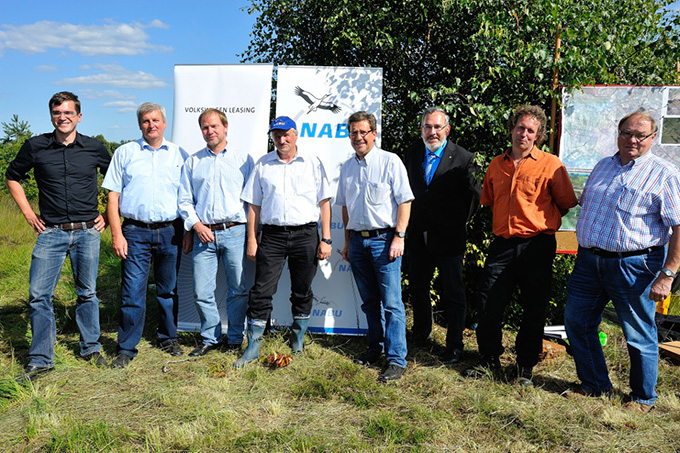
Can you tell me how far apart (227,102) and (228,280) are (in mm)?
1811

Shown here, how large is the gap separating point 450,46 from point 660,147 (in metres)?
2.26

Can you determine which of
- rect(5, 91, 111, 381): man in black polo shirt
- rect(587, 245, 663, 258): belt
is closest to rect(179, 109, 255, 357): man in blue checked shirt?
rect(5, 91, 111, 381): man in black polo shirt

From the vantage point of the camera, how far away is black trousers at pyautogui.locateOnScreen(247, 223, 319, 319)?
416cm

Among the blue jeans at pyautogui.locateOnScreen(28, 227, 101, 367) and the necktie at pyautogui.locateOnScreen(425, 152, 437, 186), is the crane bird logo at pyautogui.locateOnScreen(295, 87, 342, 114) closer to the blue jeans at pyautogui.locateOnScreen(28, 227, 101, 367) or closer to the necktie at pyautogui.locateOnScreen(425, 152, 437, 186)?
the necktie at pyautogui.locateOnScreen(425, 152, 437, 186)

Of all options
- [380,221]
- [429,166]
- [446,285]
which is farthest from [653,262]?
[380,221]

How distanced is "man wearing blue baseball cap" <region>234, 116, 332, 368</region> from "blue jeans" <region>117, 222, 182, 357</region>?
717 millimetres

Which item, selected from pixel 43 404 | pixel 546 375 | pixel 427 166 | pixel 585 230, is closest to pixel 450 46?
pixel 427 166

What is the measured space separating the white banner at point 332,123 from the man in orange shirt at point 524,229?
142 cm

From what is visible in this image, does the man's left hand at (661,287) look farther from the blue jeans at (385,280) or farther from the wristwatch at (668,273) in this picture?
the blue jeans at (385,280)

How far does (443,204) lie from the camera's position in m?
4.14

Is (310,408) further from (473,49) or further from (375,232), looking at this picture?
(473,49)

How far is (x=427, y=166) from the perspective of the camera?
4.20 meters

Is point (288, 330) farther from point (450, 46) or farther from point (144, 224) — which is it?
point (450, 46)

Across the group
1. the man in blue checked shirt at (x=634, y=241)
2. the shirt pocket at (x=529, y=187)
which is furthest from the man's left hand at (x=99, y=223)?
the man in blue checked shirt at (x=634, y=241)
